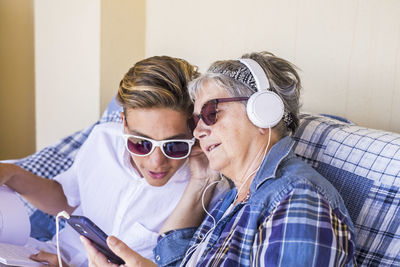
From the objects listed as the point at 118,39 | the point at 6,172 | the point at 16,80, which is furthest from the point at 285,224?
the point at 16,80

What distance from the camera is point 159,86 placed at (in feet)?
5.20

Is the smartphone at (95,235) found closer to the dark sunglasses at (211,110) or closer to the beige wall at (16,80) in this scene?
the dark sunglasses at (211,110)

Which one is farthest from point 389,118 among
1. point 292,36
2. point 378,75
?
point 292,36

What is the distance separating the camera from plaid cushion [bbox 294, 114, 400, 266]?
1.26m

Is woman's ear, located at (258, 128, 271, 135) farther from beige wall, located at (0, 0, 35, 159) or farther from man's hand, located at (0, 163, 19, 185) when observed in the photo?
beige wall, located at (0, 0, 35, 159)

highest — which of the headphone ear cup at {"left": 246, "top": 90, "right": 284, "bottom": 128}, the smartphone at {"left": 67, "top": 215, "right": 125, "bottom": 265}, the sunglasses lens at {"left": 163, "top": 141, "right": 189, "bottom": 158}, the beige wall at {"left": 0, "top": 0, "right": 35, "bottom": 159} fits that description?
the headphone ear cup at {"left": 246, "top": 90, "right": 284, "bottom": 128}

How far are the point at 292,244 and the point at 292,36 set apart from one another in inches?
48.4

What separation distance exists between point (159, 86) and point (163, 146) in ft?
0.68

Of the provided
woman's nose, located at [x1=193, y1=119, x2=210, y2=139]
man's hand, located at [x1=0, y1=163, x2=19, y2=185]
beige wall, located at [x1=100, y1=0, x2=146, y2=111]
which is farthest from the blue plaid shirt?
beige wall, located at [x1=100, y1=0, x2=146, y2=111]

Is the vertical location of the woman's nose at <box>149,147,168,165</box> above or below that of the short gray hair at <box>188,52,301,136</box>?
below

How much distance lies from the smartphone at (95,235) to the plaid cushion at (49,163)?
42.1 inches

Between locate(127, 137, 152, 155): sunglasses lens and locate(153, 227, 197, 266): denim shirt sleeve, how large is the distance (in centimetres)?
30

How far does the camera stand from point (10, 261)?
1.51 meters

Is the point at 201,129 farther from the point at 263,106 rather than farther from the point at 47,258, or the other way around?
the point at 47,258
